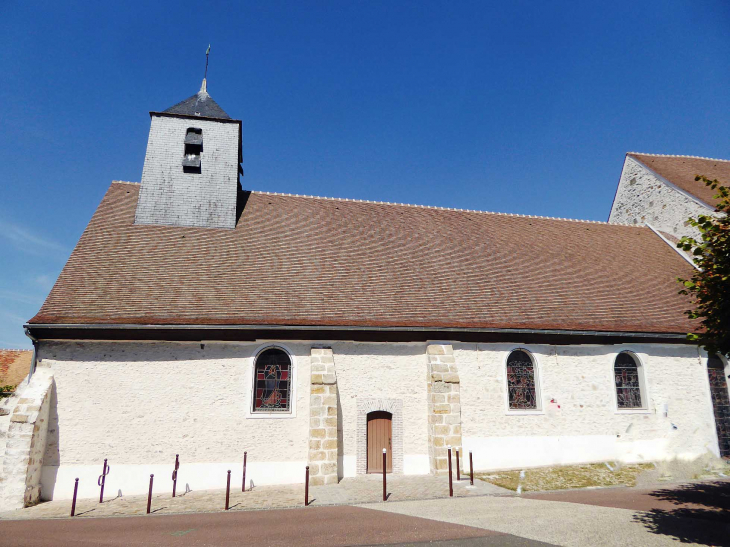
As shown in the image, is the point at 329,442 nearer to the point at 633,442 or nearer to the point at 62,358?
the point at 62,358

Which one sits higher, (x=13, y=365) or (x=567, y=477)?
(x=13, y=365)

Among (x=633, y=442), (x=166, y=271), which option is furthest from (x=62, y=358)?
(x=633, y=442)

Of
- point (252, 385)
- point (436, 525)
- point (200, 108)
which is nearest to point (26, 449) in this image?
point (252, 385)

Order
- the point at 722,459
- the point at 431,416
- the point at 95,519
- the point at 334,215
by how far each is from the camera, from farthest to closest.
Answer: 1. the point at 334,215
2. the point at 722,459
3. the point at 431,416
4. the point at 95,519

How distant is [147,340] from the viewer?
1112 cm

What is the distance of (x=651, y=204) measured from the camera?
19.1 meters

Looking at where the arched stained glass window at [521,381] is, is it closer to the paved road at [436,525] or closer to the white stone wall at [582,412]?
the white stone wall at [582,412]

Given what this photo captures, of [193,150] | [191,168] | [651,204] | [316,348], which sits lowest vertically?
[316,348]

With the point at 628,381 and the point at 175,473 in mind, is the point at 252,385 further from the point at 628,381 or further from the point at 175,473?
the point at 628,381

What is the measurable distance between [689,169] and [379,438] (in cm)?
1763

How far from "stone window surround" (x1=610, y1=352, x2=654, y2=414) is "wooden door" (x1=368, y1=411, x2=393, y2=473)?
6498mm

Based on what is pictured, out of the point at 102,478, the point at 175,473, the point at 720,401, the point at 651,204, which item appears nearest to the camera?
the point at 102,478

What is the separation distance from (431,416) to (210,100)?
13138 mm

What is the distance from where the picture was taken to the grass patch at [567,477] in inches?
417
